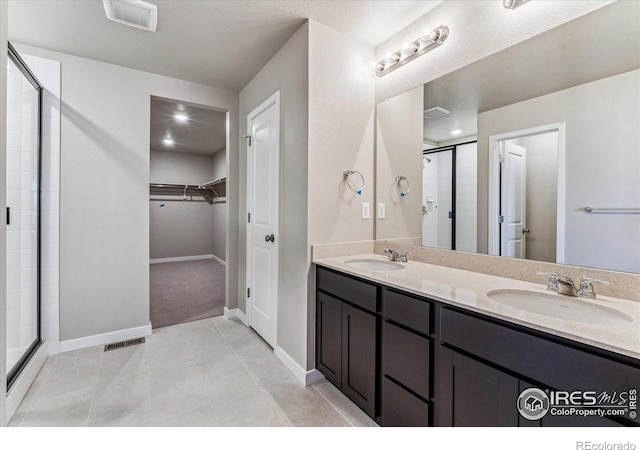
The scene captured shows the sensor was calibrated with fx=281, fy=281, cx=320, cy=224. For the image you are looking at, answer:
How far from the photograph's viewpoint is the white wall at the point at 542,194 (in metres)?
1.40

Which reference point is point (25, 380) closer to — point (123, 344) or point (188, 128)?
point (123, 344)

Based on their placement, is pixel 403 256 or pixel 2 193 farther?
pixel 403 256

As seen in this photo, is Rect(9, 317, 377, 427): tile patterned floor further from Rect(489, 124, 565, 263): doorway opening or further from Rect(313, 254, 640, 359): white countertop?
Rect(489, 124, 565, 263): doorway opening

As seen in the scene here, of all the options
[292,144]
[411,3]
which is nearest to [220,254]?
[292,144]

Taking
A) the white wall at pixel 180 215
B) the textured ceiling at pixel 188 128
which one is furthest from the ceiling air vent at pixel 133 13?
the white wall at pixel 180 215

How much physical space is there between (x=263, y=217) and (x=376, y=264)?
1.18 meters

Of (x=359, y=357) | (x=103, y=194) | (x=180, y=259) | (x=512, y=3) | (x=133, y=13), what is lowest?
(x=180, y=259)

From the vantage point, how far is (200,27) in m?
2.09

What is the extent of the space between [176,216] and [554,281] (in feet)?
23.6

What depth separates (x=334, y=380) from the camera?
73.5 inches

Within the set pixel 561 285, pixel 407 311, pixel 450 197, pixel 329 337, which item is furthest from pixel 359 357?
pixel 450 197

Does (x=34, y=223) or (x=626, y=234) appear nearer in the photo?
(x=626, y=234)
